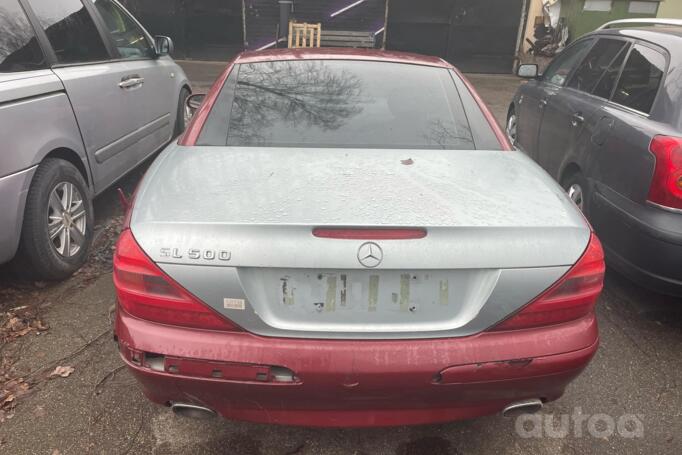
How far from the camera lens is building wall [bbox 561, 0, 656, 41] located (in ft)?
37.4

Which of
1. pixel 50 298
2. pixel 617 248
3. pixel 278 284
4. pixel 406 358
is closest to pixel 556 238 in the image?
pixel 406 358

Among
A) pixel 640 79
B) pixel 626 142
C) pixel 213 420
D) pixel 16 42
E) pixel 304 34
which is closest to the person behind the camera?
pixel 213 420

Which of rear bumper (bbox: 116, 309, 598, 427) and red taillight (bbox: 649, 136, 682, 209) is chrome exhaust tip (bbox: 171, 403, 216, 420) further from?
red taillight (bbox: 649, 136, 682, 209)

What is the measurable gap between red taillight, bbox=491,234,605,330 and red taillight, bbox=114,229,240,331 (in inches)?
36.5

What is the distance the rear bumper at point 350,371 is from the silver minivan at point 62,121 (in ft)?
5.12

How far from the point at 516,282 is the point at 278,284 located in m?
0.74

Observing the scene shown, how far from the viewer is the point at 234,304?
1.58m

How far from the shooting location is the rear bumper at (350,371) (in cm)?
159

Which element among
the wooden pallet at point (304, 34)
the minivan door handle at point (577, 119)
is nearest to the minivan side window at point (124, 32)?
the minivan door handle at point (577, 119)

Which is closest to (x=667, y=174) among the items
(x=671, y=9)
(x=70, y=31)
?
(x=70, y=31)

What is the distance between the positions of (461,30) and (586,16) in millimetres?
2739

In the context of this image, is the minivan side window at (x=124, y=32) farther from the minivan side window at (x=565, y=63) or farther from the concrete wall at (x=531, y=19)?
the concrete wall at (x=531, y=19)

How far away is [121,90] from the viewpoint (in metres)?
3.91

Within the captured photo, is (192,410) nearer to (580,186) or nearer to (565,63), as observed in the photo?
(580,186)
